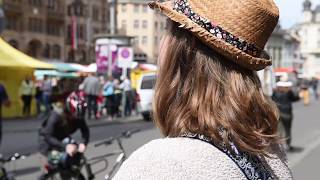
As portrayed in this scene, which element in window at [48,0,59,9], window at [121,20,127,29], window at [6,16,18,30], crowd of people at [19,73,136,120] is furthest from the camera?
window at [121,20,127,29]

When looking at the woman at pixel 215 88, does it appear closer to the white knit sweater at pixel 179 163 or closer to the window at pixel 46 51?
the white knit sweater at pixel 179 163

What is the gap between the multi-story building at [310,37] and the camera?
476 ft

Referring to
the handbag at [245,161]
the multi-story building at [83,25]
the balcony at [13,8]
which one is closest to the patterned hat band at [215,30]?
the handbag at [245,161]

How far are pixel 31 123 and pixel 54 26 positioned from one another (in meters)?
57.1

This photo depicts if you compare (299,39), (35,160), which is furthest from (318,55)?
(35,160)

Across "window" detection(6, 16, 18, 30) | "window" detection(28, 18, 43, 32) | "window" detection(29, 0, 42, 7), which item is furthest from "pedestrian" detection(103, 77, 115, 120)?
"window" detection(29, 0, 42, 7)

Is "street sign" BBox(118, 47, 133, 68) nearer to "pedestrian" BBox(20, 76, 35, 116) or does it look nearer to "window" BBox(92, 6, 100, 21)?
"pedestrian" BBox(20, 76, 35, 116)

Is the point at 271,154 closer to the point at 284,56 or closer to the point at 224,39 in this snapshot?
the point at 224,39

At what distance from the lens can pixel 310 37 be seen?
15162 centimetres

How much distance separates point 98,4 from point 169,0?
3666 inches

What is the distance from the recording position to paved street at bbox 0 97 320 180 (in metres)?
11.0

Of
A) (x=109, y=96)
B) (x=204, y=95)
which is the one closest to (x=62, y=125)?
(x=204, y=95)

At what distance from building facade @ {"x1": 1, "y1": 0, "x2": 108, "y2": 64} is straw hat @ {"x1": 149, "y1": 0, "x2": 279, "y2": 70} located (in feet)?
208

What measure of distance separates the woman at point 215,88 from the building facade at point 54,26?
63.4 meters
